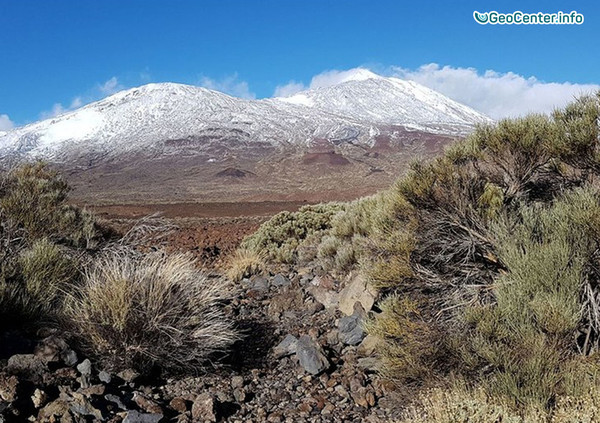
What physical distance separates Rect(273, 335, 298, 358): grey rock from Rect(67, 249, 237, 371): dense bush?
1.53 feet

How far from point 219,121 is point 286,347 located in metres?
120

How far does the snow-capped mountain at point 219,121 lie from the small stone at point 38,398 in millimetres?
91364

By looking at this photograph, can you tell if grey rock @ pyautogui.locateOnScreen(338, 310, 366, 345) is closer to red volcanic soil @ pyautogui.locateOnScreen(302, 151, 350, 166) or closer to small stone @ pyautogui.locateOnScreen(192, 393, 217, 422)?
small stone @ pyautogui.locateOnScreen(192, 393, 217, 422)

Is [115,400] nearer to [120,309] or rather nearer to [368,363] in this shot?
[120,309]

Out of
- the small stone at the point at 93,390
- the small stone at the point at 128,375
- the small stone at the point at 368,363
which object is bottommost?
the small stone at the point at 368,363

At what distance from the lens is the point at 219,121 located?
12212 cm

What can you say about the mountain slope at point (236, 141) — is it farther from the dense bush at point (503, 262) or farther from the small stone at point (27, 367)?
the small stone at point (27, 367)

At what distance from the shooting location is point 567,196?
443 cm

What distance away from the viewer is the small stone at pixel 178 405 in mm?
3959

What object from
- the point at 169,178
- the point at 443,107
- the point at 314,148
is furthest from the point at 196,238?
the point at 443,107

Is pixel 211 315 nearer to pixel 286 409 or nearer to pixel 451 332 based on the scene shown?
pixel 286 409

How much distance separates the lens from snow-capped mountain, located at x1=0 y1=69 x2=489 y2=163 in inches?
4188

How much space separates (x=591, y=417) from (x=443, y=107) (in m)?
166

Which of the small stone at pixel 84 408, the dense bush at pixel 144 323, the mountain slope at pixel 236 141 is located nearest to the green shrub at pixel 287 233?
the dense bush at pixel 144 323
